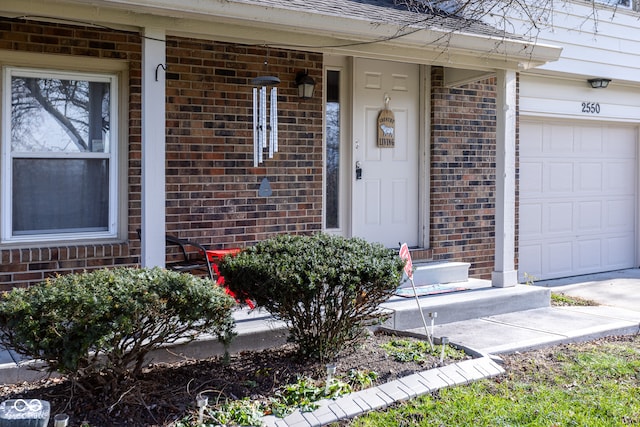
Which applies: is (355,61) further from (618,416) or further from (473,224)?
(618,416)

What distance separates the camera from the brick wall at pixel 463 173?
866cm

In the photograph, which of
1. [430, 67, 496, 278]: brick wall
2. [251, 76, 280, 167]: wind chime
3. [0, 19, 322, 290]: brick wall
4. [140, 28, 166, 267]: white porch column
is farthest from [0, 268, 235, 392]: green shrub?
[430, 67, 496, 278]: brick wall

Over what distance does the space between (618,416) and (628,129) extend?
7.98 meters

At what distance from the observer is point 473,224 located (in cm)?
902

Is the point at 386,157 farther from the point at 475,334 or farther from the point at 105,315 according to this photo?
the point at 105,315

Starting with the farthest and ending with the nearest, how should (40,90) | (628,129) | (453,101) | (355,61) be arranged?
(628,129) → (453,101) → (355,61) → (40,90)

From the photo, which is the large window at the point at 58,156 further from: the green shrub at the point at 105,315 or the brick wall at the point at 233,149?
the green shrub at the point at 105,315

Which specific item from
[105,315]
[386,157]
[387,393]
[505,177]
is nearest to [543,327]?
[505,177]

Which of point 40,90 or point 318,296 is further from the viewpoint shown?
point 40,90

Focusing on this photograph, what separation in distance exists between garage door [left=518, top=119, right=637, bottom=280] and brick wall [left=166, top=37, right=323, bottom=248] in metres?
3.57

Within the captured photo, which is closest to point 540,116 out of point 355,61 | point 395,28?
point 355,61

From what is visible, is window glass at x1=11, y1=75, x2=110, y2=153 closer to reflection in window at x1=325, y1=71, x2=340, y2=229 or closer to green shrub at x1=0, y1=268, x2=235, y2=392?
reflection in window at x1=325, y1=71, x2=340, y2=229

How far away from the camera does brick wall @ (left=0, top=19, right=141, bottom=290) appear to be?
614 cm

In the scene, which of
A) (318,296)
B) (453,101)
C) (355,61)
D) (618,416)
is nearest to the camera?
(618,416)
